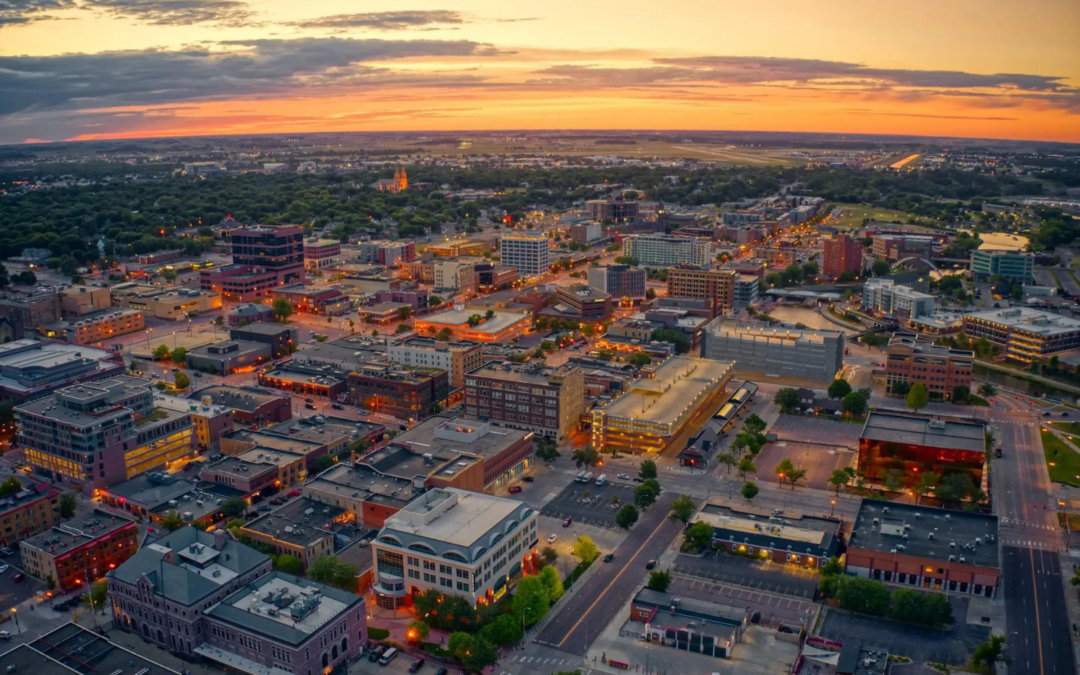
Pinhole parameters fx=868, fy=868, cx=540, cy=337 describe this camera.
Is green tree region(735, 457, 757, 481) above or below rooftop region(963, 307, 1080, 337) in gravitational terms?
below

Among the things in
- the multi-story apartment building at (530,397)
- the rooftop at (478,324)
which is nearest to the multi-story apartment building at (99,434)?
the multi-story apartment building at (530,397)

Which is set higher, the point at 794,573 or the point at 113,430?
the point at 113,430

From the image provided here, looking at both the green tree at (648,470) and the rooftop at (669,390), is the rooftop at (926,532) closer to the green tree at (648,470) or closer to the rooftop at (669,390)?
the green tree at (648,470)

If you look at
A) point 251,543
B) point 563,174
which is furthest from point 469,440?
point 563,174

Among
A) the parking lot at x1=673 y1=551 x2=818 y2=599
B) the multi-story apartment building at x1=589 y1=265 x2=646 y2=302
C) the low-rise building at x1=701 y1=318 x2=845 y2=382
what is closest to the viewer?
the parking lot at x1=673 y1=551 x2=818 y2=599

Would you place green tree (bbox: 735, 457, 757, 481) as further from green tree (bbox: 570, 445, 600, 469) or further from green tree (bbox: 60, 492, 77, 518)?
green tree (bbox: 60, 492, 77, 518)

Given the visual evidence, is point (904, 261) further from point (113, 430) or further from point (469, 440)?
point (113, 430)

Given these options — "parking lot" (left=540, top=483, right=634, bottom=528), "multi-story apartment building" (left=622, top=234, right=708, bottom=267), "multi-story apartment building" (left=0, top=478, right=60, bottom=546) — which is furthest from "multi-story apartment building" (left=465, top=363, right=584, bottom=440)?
"multi-story apartment building" (left=622, top=234, right=708, bottom=267)
